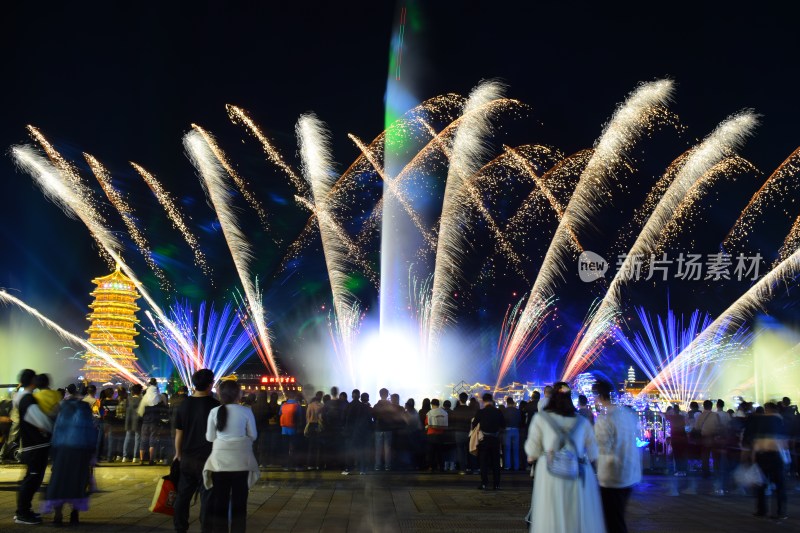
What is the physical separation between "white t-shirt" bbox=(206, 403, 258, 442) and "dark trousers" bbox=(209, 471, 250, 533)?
0.35 m

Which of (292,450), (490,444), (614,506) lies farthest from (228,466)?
(292,450)

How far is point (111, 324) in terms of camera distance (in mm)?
79875

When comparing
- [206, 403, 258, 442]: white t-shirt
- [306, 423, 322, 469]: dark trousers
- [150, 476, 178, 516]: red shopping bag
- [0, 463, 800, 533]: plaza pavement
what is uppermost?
[206, 403, 258, 442]: white t-shirt

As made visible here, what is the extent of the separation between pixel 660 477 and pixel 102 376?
231ft

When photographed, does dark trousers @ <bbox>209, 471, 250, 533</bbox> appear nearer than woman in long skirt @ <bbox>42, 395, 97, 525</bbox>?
Yes

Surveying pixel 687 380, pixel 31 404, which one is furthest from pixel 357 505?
pixel 687 380

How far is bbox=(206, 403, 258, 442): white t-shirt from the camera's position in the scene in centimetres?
804

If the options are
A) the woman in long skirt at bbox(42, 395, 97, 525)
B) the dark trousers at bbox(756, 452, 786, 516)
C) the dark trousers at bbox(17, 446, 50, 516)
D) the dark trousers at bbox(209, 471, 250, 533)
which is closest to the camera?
the dark trousers at bbox(209, 471, 250, 533)

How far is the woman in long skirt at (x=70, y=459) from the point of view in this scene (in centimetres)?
1005

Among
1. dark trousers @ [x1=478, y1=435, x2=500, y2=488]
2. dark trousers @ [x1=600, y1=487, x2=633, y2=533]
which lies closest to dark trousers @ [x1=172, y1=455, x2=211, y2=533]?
dark trousers @ [x1=600, y1=487, x2=633, y2=533]

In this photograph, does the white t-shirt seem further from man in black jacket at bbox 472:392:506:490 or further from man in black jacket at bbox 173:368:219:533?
man in black jacket at bbox 472:392:506:490

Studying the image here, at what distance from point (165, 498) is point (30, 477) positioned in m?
2.19

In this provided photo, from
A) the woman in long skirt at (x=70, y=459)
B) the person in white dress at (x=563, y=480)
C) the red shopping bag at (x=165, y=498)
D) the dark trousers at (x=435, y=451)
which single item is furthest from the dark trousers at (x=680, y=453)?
the woman in long skirt at (x=70, y=459)

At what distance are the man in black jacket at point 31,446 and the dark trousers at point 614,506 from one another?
22.2ft
